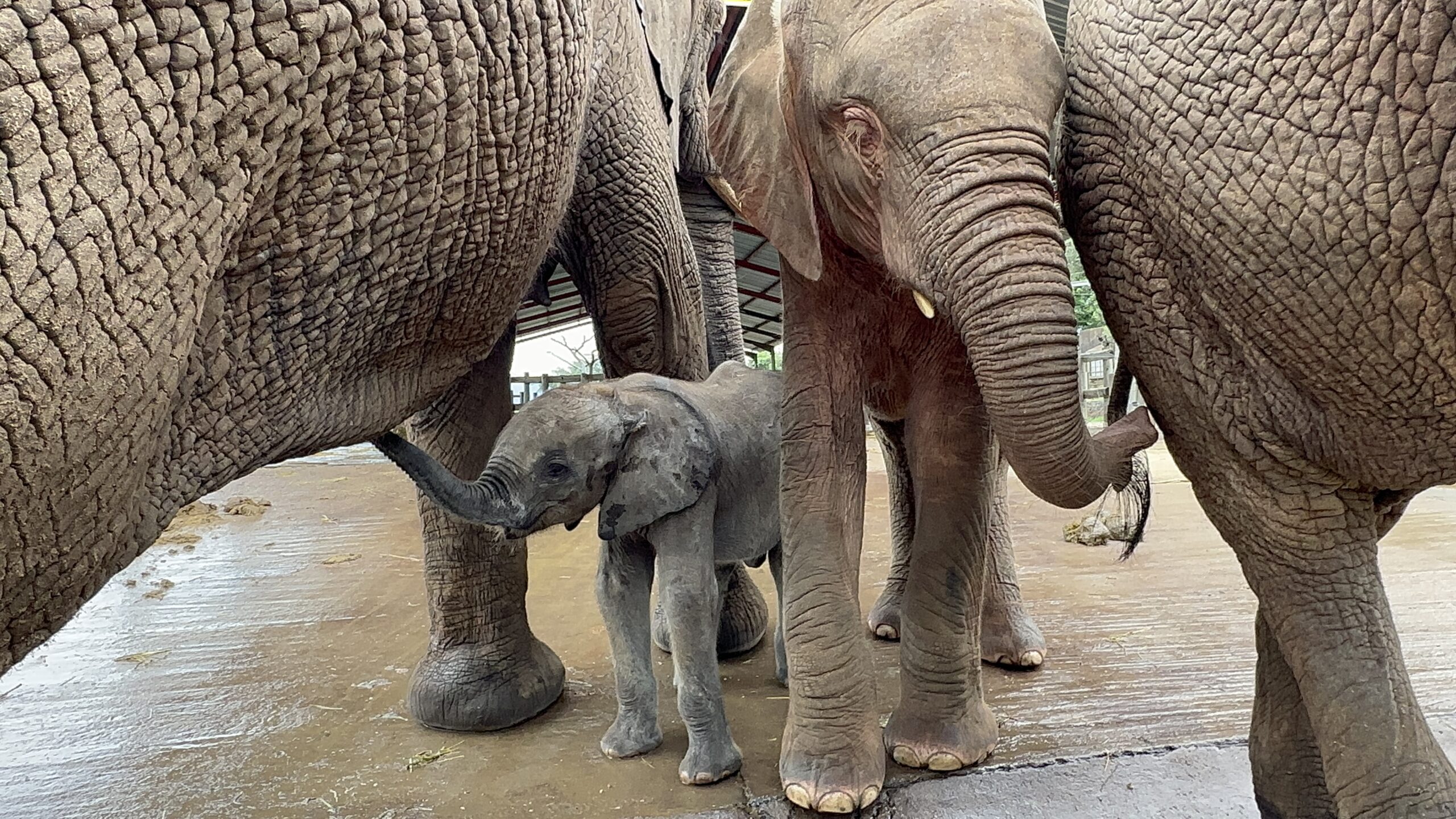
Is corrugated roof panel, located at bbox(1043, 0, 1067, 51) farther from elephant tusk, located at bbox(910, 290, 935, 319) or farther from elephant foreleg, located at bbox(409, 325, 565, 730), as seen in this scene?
elephant tusk, located at bbox(910, 290, 935, 319)

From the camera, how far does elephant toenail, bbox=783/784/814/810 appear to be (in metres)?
1.94

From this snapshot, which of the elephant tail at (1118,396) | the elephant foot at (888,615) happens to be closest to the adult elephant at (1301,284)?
the elephant tail at (1118,396)

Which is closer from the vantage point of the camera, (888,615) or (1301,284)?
(1301,284)

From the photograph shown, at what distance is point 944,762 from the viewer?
6.86 feet

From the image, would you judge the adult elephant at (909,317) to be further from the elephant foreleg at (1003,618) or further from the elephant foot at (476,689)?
the elephant foot at (476,689)

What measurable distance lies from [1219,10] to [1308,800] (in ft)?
4.41

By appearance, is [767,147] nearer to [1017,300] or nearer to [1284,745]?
[1017,300]

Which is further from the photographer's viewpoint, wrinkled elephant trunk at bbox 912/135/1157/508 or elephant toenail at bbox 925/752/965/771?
elephant toenail at bbox 925/752/965/771

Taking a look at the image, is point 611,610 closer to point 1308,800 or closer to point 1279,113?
point 1308,800

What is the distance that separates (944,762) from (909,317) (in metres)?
0.95

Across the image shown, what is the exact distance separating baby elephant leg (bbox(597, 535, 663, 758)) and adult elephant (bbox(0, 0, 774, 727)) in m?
0.60

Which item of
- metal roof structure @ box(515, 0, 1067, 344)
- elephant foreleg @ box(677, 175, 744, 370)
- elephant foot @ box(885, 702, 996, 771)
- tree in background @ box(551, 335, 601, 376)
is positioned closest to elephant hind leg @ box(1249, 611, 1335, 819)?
elephant foot @ box(885, 702, 996, 771)

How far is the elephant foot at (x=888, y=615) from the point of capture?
3.04 metres

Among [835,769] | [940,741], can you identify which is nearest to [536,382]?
[940,741]
